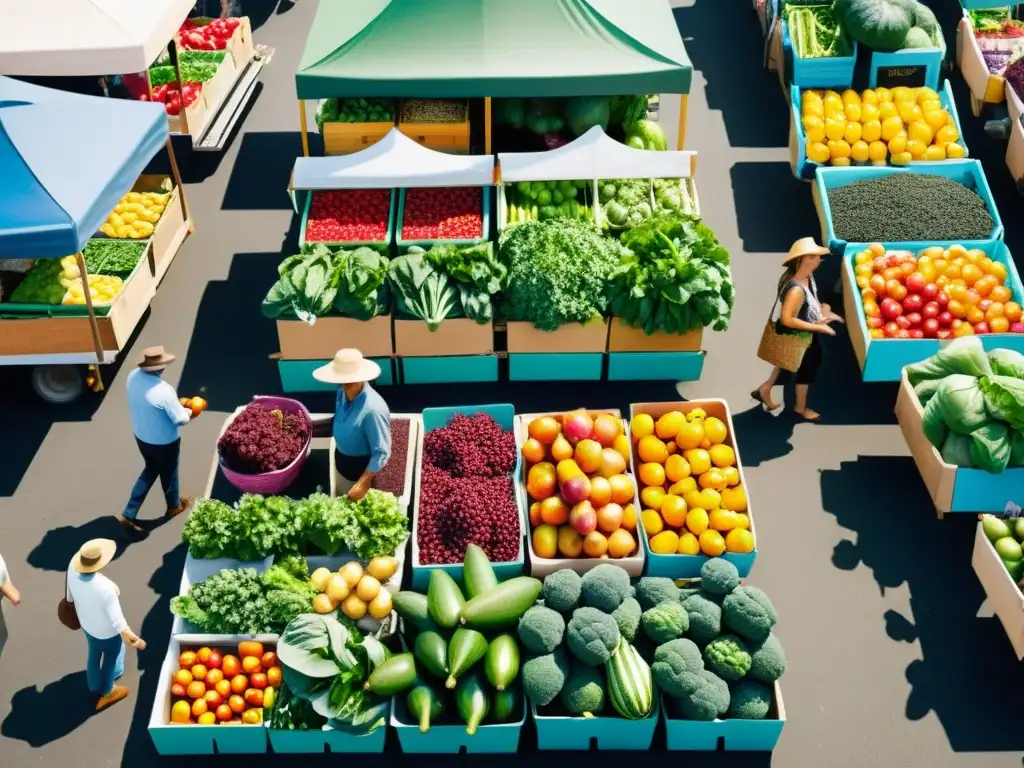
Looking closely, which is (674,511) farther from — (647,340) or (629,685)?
(647,340)

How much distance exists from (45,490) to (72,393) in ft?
3.34

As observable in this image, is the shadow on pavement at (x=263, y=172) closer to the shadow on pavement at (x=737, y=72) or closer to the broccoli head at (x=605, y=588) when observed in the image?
the shadow on pavement at (x=737, y=72)

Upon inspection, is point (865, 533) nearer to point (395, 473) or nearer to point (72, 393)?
point (395, 473)

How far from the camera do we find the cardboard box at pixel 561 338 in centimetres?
870

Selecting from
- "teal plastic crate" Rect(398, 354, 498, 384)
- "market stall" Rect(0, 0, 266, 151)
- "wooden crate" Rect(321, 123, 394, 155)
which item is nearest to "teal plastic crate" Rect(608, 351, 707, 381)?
"teal plastic crate" Rect(398, 354, 498, 384)

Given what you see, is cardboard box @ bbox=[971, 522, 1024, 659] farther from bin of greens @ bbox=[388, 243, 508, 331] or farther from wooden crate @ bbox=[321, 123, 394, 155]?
wooden crate @ bbox=[321, 123, 394, 155]

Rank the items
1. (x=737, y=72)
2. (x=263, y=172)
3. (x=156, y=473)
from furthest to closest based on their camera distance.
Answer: (x=737, y=72) < (x=263, y=172) < (x=156, y=473)

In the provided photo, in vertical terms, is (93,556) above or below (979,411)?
above

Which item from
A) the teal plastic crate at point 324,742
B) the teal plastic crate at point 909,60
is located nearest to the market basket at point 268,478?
the teal plastic crate at point 324,742

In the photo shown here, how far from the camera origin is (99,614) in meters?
6.30

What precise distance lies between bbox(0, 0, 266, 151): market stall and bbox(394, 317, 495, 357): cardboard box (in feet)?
12.4

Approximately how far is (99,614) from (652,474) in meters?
3.59

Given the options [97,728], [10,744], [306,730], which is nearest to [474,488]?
[306,730]

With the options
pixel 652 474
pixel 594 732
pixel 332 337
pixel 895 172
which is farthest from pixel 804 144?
pixel 594 732
